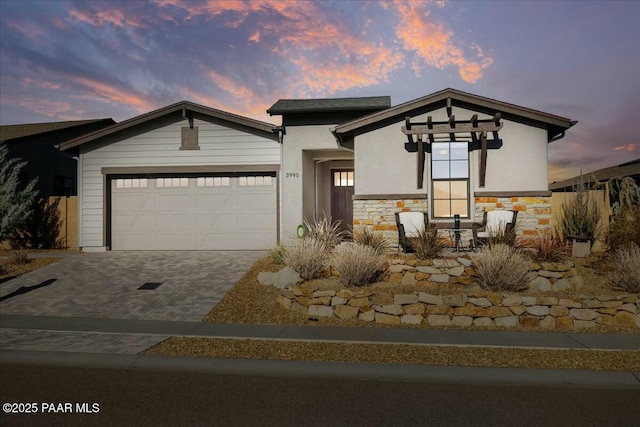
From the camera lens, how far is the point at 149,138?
16.2 meters

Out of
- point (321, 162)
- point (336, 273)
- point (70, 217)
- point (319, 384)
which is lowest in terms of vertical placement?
point (319, 384)

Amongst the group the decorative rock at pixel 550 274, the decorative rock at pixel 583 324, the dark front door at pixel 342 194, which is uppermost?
the dark front door at pixel 342 194

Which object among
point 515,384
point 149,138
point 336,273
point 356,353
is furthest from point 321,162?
point 515,384

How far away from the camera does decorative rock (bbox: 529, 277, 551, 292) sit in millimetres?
9375

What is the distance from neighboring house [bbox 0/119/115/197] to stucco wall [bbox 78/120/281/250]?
4.50m

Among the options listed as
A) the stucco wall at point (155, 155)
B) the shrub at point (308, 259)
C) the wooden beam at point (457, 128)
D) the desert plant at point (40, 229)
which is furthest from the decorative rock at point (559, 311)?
the desert plant at point (40, 229)

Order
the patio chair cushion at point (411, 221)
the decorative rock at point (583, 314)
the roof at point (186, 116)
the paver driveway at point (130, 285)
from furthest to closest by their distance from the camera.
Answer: the roof at point (186, 116), the patio chair cushion at point (411, 221), the paver driveway at point (130, 285), the decorative rock at point (583, 314)

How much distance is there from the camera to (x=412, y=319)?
8.48 meters

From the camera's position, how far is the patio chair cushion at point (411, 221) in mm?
12166

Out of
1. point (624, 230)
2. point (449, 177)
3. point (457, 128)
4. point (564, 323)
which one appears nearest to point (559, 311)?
point (564, 323)

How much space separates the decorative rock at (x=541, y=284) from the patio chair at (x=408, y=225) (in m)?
3.12

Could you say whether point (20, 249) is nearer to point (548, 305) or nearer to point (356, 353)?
point (356, 353)

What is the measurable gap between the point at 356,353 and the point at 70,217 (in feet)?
46.6

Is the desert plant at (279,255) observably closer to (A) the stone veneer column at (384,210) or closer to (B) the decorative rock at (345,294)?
(A) the stone veneer column at (384,210)
